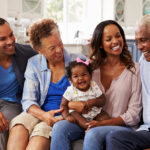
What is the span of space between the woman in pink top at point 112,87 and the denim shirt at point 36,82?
263 mm

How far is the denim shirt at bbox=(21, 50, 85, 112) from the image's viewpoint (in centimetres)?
196

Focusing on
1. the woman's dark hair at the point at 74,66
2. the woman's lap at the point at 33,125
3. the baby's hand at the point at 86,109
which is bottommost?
the woman's lap at the point at 33,125

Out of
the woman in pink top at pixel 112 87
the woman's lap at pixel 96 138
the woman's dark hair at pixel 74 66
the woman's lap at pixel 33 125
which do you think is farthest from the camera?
the woman's dark hair at pixel 74 66

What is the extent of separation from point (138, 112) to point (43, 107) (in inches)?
26.5

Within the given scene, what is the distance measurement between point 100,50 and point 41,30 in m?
0.45

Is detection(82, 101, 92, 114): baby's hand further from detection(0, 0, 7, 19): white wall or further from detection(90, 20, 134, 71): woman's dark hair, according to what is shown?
detection(0, 0, 7, 19): white wall

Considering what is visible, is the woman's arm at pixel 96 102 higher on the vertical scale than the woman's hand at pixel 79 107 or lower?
higher

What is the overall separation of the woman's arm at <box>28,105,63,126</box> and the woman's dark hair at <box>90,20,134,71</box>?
0.43 m

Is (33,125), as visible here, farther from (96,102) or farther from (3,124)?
(96,102)

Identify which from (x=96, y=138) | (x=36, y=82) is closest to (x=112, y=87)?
(x=96, y=138)

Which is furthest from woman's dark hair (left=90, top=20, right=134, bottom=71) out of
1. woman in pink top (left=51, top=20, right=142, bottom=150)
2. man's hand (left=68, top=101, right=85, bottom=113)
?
man's hand (left=68, top=101, right=85, bottom=113)

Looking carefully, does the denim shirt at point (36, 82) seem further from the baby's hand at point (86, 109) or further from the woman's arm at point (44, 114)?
the baby's hand at point (86, 109)

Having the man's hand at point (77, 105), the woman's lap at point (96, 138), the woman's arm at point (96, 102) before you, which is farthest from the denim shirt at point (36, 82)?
the woman's lap at point (96, 138)

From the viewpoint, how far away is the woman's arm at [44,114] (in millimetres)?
1786
